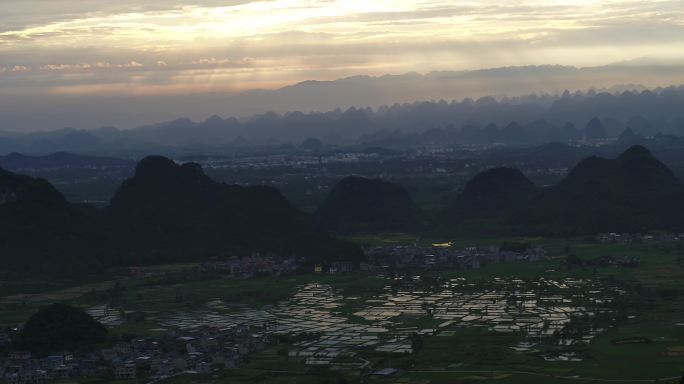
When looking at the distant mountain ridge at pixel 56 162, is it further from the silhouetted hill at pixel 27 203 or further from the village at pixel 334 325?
the village at pixel 334 325

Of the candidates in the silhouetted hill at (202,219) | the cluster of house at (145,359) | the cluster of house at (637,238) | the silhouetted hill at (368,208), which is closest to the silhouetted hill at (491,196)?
the silhouetted hill at (368,208)

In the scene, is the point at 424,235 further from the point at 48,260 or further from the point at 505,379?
the point at 505,379

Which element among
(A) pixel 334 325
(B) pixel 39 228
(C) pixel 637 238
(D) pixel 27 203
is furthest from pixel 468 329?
(D) pixel 27 203

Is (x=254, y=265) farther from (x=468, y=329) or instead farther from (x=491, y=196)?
(x=491, y=196)

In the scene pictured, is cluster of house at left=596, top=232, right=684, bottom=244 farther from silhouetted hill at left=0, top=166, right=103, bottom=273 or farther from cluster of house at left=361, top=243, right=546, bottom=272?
silhouetted hill at left=0, top=166, right=103, bottom=273

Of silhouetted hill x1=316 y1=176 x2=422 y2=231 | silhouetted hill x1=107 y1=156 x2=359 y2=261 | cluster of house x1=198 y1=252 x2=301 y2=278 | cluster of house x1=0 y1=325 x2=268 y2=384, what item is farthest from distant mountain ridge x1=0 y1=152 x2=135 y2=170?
cluster of house x1=0 y1=325 x2=268 y2=384

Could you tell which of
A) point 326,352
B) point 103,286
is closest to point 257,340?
point 326,352
